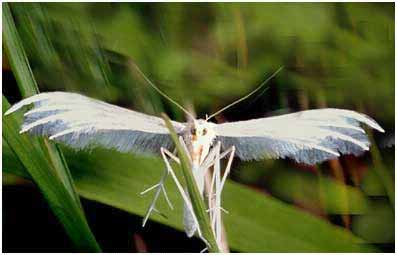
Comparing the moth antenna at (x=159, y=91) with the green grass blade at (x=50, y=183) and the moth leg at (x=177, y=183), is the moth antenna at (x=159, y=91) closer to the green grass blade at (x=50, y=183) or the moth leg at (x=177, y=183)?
the moth leg at (x=177, y=183)

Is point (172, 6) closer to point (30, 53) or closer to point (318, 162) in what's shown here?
point (30, 53)

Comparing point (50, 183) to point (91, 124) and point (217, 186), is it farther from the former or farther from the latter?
point (217, 186)

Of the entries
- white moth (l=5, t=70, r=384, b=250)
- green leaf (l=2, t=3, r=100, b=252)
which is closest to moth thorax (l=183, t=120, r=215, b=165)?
white moth (l=5, t=70, r=384, b=250)

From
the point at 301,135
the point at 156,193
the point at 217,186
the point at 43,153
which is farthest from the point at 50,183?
the point at 301,135

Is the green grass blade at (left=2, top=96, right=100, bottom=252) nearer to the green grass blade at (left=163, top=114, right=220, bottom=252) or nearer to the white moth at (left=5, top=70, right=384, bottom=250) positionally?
the white moth at (left=5, top=70, right=384, bottom=250)

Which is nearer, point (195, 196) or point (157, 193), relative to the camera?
point (195, 196)

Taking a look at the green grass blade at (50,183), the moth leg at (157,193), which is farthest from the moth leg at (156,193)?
the green grass blade at (50,183)

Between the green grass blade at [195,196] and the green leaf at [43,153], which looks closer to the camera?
the green grass blade at [195,196]
